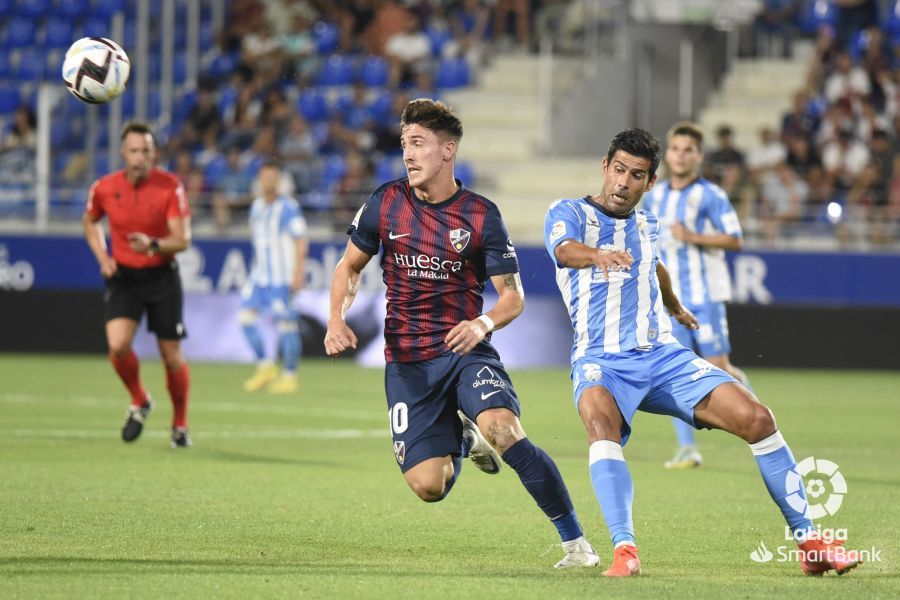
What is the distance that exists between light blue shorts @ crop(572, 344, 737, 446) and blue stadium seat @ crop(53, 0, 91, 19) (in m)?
22.1

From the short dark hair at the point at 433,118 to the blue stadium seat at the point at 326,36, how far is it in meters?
19.2

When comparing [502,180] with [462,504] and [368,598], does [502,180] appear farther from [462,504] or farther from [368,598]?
[368,598]

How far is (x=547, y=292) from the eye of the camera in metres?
21.2

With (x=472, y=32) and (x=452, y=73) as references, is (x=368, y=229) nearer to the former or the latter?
(x=452, y=73)

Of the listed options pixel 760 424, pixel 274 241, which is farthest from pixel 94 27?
pixel 760 424

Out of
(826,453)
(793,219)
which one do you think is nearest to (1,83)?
(793,219)

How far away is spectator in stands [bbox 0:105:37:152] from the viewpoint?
23328mm

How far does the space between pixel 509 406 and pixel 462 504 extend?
226 centimetres

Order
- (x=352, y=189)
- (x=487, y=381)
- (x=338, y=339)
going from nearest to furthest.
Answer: (x=338, y=339) → (x=487, y=381) → (x=352, y=189)

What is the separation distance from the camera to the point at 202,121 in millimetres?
24250

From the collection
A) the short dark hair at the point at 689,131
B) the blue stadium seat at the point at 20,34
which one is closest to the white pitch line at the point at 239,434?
the short dark hair at the point at 689,131

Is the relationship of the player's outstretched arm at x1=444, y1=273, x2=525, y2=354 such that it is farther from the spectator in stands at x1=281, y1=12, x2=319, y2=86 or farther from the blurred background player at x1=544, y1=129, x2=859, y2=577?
the spectator in stands at x1=281, y1=12, x2=319, y2=86

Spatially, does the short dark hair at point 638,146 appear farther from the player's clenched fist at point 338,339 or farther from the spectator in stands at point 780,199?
the spectator in stands at point 780,199

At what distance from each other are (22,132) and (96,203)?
1322cm
